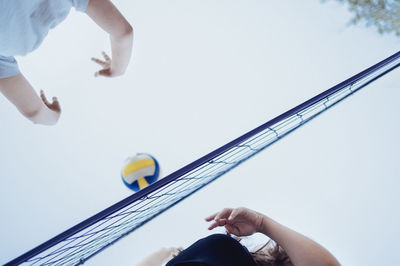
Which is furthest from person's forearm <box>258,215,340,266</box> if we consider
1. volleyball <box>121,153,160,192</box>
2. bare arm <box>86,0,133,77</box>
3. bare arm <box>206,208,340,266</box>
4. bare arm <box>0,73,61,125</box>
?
bare arm <box>0,73,61,125</box>

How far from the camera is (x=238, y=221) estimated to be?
77cm

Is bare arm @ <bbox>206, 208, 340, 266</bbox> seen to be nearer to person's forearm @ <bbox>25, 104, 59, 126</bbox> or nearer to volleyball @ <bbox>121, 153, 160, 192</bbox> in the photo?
volleyball @ <bbox>121, 153, 160, 192</bbox>

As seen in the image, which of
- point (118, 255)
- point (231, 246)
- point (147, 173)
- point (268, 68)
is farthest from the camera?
point (268, 68)

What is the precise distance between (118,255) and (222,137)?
3.52ft

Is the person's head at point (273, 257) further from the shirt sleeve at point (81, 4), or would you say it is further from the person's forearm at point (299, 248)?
the shirt sleeve at point (81, 4)

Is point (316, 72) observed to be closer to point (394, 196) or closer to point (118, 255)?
point (394, 196)

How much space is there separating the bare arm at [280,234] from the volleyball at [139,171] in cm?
93

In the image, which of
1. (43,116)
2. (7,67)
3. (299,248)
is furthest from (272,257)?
(43,116)

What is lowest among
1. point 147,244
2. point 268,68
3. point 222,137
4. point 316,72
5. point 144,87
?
point 147,244

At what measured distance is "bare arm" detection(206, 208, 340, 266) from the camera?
68 centimetres

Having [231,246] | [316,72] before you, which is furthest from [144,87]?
[231,246]

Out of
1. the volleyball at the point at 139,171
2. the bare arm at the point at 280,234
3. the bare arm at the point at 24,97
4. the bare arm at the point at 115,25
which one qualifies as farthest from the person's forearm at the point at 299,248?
A: the bare arm at the point at 24,97

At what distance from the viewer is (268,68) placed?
1932 millimetres

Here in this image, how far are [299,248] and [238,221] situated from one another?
20cm
